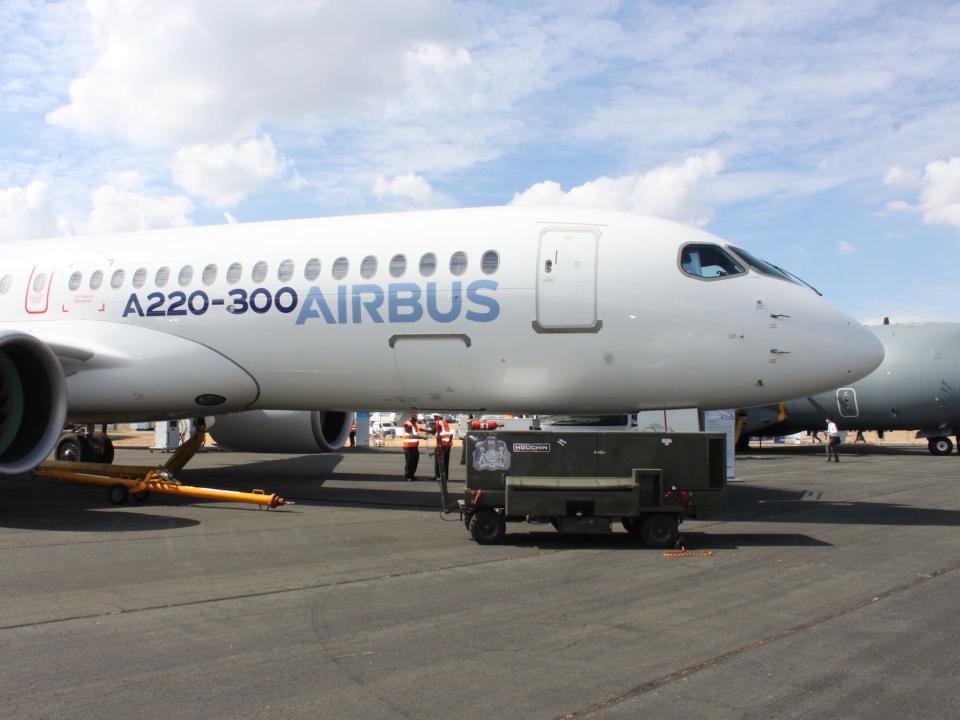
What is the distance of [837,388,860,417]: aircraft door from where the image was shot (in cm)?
3175

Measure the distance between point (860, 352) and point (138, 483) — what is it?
1067 cm

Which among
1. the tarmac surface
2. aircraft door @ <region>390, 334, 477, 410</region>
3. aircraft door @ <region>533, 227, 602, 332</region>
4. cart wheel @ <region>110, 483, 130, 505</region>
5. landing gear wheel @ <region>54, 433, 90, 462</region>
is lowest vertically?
the tarmac surface

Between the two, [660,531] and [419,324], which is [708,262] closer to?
[660,531]

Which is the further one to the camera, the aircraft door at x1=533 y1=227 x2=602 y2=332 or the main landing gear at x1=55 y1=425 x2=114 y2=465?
the main landing gear at x1=55 y1=425 x2=114 y2=465

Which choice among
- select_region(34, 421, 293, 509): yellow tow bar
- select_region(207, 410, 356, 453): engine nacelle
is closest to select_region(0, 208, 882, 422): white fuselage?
select_region(34, 421, 293, 509): yellow tow bar

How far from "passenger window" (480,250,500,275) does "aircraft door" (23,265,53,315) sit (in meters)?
7.82

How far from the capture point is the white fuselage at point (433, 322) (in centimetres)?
1095

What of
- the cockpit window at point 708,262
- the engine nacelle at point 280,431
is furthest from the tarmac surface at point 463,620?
the engine nacelle at point 280,431

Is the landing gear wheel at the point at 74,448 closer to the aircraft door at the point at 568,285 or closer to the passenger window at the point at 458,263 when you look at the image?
the passenger window at the point at 458,263

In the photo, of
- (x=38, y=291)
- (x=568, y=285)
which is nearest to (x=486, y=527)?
(x=568, y=285)

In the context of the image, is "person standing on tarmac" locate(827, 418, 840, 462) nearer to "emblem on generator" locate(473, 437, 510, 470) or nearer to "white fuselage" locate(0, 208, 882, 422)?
"white fuselage" locate(0, 208, 882, 422)

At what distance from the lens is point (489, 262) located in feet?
38.1

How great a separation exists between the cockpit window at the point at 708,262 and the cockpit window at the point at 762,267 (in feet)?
0.57

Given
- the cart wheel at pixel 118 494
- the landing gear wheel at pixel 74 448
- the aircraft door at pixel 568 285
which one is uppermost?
the aircraft door at pixel 568 285
